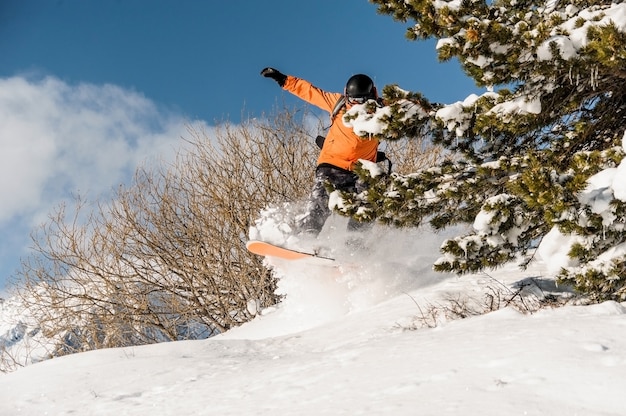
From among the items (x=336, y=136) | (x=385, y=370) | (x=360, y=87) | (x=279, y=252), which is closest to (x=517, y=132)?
(x=385, y=370)

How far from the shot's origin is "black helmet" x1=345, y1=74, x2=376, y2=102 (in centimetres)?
568

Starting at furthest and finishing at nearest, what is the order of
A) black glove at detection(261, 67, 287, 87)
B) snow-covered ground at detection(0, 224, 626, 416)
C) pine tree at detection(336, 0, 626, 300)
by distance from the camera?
black glove at detection(261, 67, 287, 87) < pine tree at detection(336, 0, 626, 300) < snow-covered ground at detection(0, 224, 626, 416)

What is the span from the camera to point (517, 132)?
10.9 feet

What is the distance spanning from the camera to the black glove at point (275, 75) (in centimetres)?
597

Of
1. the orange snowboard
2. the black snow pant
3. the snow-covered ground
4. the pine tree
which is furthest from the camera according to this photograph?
the orange snowboard

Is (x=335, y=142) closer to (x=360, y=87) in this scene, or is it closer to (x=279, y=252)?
(x=360, y=87)

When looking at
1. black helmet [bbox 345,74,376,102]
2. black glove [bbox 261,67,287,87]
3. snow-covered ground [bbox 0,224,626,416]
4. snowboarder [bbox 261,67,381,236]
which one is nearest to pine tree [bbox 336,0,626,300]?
snow-covered ground [bbox 0,224,626,416]

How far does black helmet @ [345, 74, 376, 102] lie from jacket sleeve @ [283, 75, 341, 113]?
1.13ft

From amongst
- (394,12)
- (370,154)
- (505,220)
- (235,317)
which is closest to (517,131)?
(505,220)

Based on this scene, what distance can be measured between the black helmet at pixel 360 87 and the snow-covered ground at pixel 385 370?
2.19 metres

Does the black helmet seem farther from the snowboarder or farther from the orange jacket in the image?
the orange jacket

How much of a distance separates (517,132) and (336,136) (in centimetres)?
301

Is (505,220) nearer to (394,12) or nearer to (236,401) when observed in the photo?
(394,12)

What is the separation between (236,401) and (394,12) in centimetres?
282
